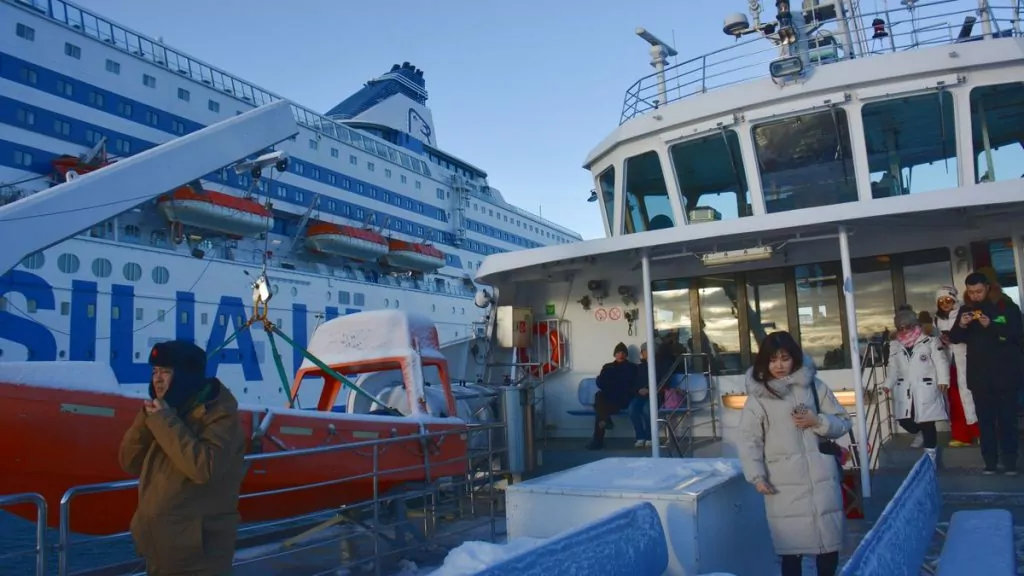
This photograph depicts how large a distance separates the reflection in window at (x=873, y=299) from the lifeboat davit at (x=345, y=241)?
65.2 ft

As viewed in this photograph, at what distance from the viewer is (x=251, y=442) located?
4.77 m

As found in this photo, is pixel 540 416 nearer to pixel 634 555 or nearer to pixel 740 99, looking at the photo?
pixel 740 99

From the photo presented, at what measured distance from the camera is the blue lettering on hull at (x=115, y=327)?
50.4ft

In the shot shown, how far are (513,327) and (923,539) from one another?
215 inches

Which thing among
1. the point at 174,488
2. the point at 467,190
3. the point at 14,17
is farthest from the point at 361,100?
the point at 174,488

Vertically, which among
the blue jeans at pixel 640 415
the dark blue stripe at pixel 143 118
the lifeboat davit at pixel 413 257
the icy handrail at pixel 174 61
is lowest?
the blue jeans at pixel 640 415

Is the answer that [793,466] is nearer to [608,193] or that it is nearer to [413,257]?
[608,193]

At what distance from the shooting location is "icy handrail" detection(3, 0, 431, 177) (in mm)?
19469

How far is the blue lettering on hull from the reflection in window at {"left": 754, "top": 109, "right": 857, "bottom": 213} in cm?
1243

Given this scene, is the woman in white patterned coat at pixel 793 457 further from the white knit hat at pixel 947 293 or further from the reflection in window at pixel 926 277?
the reflection in window at pixel 926 277

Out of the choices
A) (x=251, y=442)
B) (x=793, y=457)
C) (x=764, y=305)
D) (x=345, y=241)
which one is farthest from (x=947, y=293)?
(x=345, y=241)

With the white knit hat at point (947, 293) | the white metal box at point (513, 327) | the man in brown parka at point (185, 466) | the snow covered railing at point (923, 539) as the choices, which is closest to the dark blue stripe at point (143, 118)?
the white metal box at point (513, 327)

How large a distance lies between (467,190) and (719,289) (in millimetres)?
28356

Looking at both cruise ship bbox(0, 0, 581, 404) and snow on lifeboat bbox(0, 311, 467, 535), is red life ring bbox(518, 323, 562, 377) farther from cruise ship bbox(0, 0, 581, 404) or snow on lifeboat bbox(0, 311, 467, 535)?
cruise ship bbox(0, 0, 581, 404)
